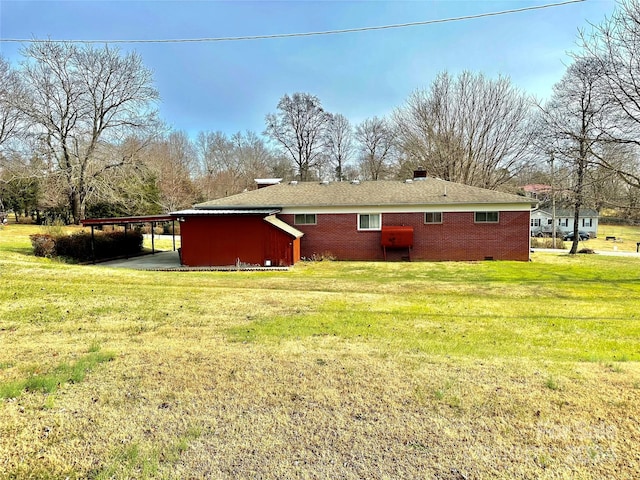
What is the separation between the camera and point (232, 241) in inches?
703

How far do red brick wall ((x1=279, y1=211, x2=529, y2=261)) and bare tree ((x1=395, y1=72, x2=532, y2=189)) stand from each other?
1675 centimetres

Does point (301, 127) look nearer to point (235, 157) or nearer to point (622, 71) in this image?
point (235, 157)

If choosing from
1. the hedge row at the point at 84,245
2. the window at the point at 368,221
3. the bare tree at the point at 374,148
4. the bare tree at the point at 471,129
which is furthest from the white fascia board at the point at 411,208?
the bare tree at the point at 374,148

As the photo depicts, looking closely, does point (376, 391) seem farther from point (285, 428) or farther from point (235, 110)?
point (235, 110)

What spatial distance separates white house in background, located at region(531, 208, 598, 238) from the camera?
174ft

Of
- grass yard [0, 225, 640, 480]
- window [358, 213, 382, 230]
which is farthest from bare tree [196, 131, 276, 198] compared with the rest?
grass yard [0, 225, 640, 480]

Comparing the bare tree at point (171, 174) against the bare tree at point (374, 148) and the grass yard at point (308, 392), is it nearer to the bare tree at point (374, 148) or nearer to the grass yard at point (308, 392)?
the bare tree at point (374, 148)

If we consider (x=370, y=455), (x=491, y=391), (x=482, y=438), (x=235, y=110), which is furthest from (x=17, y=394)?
(x=235, y=110)

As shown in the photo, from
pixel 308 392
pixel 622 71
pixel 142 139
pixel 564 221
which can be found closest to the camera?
pixel 308 392

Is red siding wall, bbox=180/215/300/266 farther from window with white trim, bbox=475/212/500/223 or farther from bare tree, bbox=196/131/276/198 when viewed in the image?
bare tree, bbox=196/131/276/198

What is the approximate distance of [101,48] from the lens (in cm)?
3153

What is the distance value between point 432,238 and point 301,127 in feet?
109

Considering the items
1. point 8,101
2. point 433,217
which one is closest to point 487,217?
point 433,217

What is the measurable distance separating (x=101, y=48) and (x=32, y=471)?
37515mm
